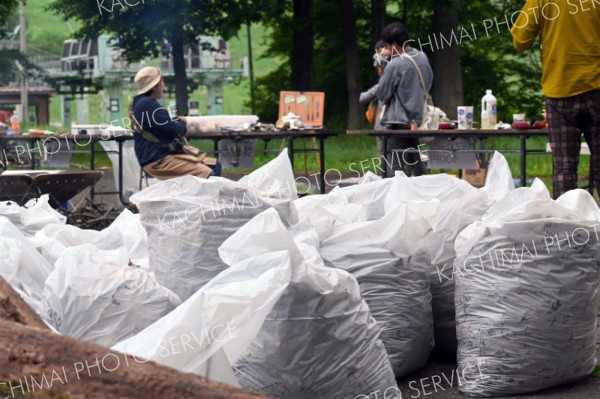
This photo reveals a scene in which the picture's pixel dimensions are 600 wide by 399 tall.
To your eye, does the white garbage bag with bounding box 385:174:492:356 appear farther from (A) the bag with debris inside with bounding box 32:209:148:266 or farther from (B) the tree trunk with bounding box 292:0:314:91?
(B) the tree trunk with bounding box 292:0:314:91

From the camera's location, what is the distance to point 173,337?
350cm

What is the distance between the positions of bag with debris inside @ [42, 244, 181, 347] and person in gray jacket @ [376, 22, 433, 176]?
6.51 metres

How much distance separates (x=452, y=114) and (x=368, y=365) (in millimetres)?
20446

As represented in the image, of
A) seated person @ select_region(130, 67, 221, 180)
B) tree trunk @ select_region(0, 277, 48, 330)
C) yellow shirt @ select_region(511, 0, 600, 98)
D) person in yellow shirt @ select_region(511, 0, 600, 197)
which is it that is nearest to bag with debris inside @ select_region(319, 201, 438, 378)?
tree trunk @ select_region(0, 277, 48, 330)

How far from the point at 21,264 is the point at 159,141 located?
5.21 meters

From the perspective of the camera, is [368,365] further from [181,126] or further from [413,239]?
[181,126]

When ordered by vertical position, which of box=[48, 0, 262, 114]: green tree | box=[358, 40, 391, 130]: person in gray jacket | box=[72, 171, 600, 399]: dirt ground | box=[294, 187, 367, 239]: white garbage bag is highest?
box=[48, 0, 262, 114]: green tree

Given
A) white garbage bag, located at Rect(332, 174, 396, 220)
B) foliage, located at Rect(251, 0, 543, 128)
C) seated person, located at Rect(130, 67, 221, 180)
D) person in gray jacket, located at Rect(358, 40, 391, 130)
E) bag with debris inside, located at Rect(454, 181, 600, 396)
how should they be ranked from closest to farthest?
bag with debris inside, located at Rect(454, 181, 600, 396) → white garbage bag, located at Rect(332, 174, 396, 220) → seated person, located at Rect(130, 67, 221, 180) → person in gray jacket, located at Rect(358, 40, 391, 130) → foliage, located at Rect(251, 0, 543, 128)

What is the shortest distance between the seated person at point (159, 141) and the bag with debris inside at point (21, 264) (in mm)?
4938

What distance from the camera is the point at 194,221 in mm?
4953

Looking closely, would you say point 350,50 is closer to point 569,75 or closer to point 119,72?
point 569,75

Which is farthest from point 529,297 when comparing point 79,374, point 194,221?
point 79,374

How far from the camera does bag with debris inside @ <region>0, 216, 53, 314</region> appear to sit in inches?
190

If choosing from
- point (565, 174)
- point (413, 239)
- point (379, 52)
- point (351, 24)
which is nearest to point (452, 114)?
point (351, 24)
